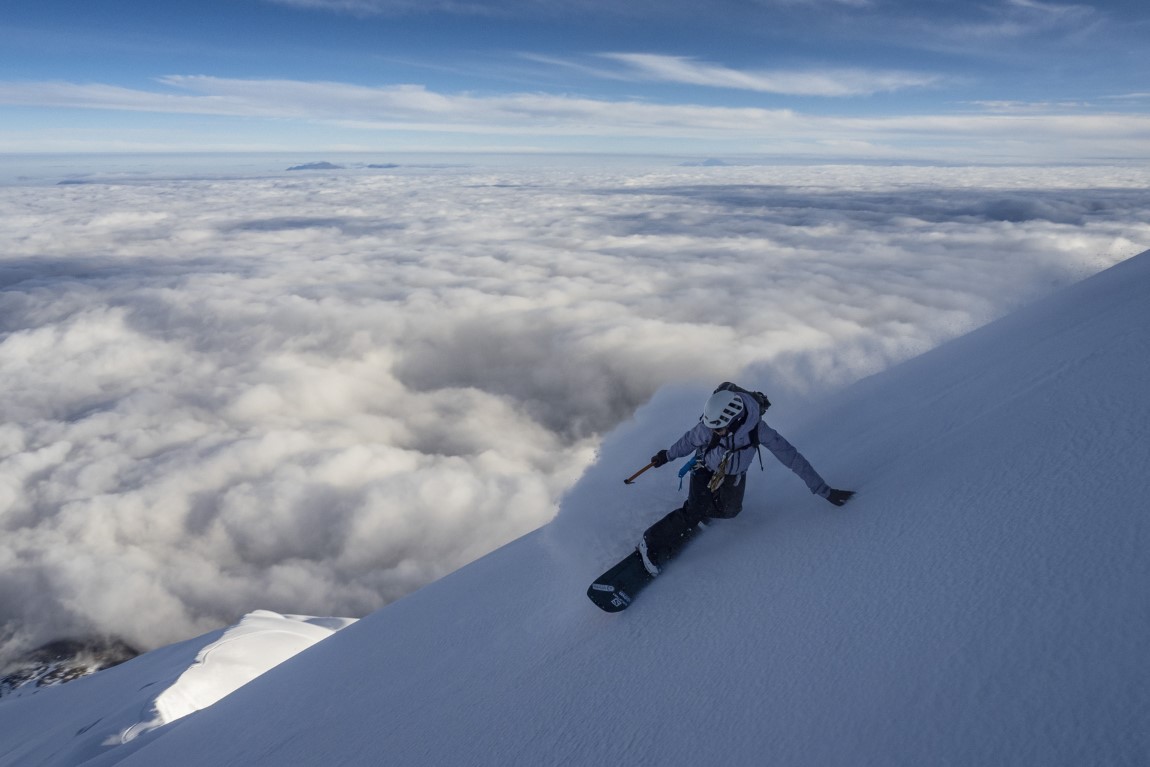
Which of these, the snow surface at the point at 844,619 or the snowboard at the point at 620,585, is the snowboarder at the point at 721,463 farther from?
the snow surface at the point at 844,619

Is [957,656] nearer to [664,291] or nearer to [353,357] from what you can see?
[664,291]

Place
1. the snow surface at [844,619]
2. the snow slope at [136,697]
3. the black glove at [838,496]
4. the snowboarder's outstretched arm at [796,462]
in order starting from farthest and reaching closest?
the snow slope at [136,697]
the black glove at [838,496]
the snowboarder's outstretched arm at [796,462]
the snow surface at [844,619]

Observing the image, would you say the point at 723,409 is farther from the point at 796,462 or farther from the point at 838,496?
the point at 838,496

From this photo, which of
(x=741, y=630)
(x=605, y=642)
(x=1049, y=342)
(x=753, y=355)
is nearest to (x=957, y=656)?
(x=741, y=630)

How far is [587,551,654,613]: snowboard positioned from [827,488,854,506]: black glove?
1.90 meters

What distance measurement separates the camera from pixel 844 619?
3.64 metres

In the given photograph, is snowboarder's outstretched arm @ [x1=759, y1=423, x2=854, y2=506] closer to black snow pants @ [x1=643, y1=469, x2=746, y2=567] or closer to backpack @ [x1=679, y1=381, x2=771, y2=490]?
backpack @ [x1=679, y1=381, x2=771, y2=490]

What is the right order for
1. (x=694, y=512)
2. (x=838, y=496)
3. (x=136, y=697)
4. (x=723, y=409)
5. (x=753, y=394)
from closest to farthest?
(x=723, y=409) → (x=838, y=496) → (x=753, y=394) → (x=694, y=512) → (x=136, y=697)

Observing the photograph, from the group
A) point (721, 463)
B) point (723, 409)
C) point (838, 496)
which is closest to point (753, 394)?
point (723, 409)

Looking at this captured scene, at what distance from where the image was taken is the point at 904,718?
267cm

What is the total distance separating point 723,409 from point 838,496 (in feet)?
4.63

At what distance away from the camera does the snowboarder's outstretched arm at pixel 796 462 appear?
507 cm

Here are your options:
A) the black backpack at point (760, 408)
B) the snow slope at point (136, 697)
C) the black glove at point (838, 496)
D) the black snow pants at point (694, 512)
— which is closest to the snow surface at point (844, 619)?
the black glove at point (838, 496)

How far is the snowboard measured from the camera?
205 inches
